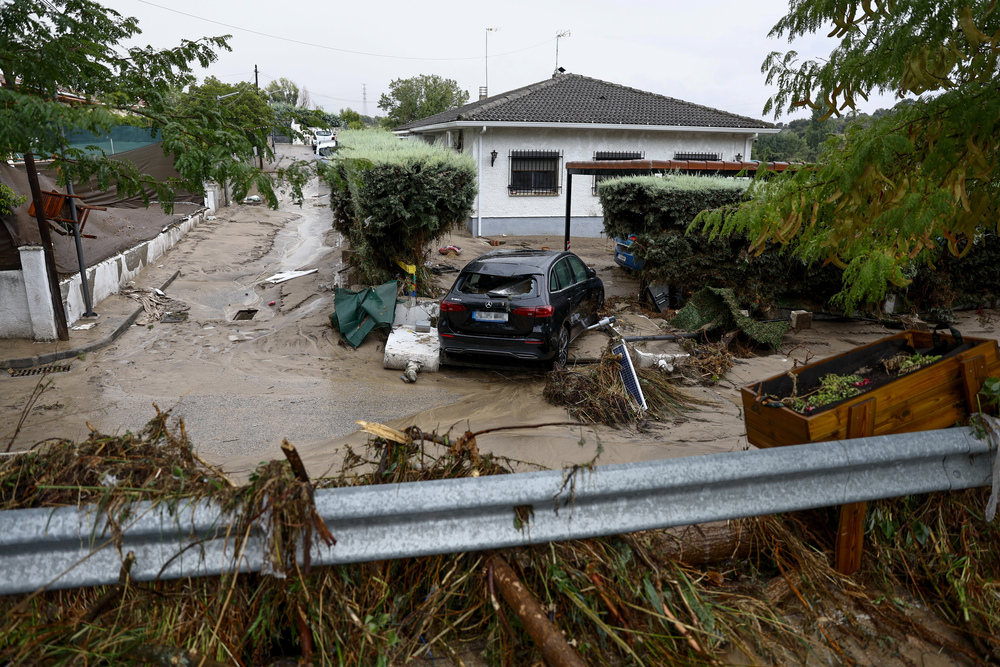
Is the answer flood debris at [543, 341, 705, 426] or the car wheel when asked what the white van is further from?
flood debris at [543, 341, 705, 426]

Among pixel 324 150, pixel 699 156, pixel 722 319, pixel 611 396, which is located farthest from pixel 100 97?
pixel 324 150

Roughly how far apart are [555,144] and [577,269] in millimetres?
13690

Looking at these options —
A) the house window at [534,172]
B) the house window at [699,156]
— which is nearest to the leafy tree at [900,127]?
the house window at [534,172]

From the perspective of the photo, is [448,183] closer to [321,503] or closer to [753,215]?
[753,215]

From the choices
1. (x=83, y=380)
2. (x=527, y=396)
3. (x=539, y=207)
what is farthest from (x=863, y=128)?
(x=539, y=207)

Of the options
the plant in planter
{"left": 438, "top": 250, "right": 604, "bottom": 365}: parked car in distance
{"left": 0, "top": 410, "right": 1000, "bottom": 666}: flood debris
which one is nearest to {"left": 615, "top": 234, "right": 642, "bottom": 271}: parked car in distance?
{"left": 438, "top": 250, "right": 604, "bottom": 365}: parked car in distance

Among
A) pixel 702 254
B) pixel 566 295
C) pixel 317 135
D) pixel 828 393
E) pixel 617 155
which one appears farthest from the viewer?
pixel 617 155

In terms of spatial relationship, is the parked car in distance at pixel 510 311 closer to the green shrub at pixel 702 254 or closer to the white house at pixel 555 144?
the green shrub at pixel 702 254

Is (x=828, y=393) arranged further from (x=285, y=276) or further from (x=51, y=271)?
(x=285, y=276)

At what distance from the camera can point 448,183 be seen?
11477 mm

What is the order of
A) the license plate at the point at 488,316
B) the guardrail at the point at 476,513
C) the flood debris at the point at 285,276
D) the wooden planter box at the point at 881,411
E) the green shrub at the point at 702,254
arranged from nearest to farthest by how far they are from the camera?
the guardrail at the point at 476,513, the wooden planter box at the point at 881,411, the license plate at the point at 488,316, the green shrub at the point at 702,254, the flood debris at the point at 285,276

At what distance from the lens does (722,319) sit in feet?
33.6

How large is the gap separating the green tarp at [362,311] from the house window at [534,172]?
1280 cm

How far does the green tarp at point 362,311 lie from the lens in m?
10.4
